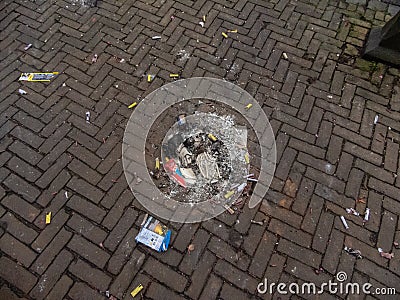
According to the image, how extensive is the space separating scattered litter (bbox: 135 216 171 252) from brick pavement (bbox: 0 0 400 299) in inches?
3.6

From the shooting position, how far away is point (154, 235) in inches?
130

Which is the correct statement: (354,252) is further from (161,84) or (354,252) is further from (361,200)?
(161,84)

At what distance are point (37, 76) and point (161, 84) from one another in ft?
5.60

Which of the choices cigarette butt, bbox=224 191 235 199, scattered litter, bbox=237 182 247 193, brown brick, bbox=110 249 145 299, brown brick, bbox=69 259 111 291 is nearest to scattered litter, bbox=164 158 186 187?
cigarette butt, bbox=224 191 235 199

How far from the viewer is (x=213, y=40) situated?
15.6 feet

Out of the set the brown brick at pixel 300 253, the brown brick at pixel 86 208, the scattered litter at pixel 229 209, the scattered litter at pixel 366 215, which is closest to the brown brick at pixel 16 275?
the brown brick at pixel 86 208

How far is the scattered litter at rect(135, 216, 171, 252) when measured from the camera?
3246 mm

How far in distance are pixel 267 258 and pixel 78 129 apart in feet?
8.72

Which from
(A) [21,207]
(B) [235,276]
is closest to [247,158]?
(B) [235,276]

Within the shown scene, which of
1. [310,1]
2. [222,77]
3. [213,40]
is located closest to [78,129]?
[222,77]

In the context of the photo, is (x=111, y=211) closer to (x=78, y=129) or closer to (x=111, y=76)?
(x=78, y=129)

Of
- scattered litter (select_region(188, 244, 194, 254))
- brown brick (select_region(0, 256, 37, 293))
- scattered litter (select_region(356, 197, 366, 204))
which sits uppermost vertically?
scattered litter (select_region(356, 197, 366, 204))

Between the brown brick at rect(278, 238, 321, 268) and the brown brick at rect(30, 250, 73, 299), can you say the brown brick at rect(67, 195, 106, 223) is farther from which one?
→ the brown brick at rect(278, 238, 321, 268)

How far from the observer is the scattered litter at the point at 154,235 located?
325 cm
